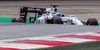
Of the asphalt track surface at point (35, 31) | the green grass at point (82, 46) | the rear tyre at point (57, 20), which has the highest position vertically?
the green grass at point (82, 46)

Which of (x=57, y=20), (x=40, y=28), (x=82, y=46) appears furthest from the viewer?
(x=57, y=20)

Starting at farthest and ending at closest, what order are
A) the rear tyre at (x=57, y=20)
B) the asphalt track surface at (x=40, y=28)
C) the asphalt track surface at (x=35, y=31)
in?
the rear tyre at (x=57, y=20)
the asphalt track surface at (x=40, y=28)
the asphalt track surface at (x=35, y=31)

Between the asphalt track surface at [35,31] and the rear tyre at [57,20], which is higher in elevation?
the asphalt track surface at [35,31]

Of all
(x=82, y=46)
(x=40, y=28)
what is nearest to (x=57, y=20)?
(x=40, y=28)

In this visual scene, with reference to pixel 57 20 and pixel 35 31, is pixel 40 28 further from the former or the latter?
pixel 57 20

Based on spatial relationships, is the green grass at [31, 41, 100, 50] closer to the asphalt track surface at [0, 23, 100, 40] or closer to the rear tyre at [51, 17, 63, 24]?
the asphalt track surface at [0, 23, 100, 40]

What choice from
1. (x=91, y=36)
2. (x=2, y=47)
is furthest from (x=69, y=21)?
(x=2, y=47)

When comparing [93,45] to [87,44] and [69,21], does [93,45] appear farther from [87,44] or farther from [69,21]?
[69,21]

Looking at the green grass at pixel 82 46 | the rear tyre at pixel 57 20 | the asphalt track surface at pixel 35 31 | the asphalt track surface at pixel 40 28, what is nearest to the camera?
the green grass at pixel 82 46

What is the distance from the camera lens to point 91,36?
377 inches

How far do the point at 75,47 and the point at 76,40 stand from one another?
1132 millimetres

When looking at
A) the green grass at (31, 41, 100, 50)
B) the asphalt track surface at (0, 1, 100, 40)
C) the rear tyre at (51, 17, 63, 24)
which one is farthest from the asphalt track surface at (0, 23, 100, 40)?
the rear tyre at (51, 17, 63, 24)

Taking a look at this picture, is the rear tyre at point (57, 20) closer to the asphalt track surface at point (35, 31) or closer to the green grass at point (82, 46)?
the asphalt track surface at point (35, 31)

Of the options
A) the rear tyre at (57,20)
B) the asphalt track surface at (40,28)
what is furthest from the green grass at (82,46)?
the rear tyre at (57,20)
